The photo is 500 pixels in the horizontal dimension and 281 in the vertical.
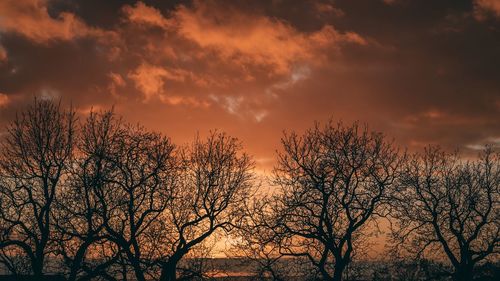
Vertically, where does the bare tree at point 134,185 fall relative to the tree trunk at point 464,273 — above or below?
above

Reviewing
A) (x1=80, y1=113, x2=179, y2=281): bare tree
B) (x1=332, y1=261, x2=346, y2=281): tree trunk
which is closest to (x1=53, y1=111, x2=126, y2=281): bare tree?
(x1=80, y1=113, x2=179, y2=281): bare tree

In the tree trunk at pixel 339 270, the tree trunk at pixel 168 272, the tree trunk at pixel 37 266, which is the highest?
the tree trunk at pixel 37 266

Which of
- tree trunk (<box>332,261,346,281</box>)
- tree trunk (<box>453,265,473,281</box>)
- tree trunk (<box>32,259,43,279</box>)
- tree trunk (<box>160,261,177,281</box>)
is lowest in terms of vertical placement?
tree trunk (<box>453,265,473,281</box>)

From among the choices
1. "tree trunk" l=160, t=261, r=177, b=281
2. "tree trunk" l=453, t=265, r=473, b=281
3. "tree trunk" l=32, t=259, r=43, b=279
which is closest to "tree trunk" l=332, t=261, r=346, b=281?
"tree trunk" l=160, t=261, r=177, b=281

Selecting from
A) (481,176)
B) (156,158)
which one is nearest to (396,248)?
(481,176)

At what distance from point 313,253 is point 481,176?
48.0 ft

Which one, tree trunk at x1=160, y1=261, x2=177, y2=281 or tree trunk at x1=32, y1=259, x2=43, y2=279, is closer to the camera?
tree trunk at x1=32, y1=259, x2=43, y2=279

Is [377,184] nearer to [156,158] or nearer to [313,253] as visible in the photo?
[313,253]

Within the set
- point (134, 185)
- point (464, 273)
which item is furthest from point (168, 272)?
point (464, 273)

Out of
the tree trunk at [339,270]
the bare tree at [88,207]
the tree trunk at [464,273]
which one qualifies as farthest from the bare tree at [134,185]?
the tree trunk at [464,273]

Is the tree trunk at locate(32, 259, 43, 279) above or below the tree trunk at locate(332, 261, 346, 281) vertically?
above

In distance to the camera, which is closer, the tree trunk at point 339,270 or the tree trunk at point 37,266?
the tree trunk at point 37,266

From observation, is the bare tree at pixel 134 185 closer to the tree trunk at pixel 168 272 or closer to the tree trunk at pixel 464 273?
the tree trunk at pixel 168 272

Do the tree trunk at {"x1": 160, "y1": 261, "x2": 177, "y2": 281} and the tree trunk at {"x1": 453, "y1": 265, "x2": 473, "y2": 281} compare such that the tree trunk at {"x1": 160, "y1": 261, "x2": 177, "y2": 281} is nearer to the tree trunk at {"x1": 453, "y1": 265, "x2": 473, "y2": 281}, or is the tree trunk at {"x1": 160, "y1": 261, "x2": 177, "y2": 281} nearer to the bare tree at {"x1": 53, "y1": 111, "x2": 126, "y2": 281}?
the bare tree at {"x1": 53, "y1": 111, "x2": 126, "y2": 281}
